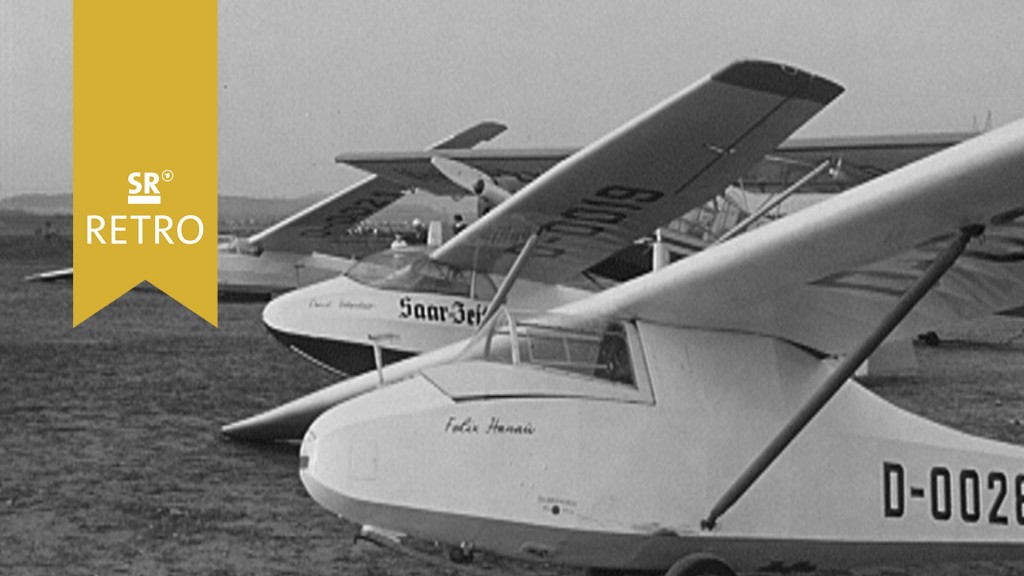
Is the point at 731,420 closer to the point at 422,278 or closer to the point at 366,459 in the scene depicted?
the point at 366,459

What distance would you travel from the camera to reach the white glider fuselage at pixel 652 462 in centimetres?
536

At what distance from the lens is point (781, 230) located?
17.4 feet

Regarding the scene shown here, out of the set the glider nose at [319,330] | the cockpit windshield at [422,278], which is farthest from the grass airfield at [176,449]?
the cockpit windshield at [422,278]

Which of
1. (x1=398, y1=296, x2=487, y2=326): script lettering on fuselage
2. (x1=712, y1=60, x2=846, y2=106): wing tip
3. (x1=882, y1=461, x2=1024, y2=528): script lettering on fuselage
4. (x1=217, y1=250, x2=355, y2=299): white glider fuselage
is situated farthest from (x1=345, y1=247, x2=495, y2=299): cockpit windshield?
(x1=217, y1=250, x2=355, y2=299): white glider fuselage

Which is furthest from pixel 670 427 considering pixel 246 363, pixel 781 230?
pixel 246 363

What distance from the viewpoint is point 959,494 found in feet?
20.2

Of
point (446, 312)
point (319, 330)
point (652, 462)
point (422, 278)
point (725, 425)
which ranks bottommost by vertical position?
point (319, 330)

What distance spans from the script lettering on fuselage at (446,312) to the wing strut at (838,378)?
7.57 m

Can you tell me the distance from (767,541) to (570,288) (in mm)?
Result: 7781

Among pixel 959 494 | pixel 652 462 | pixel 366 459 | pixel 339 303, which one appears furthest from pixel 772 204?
pixel 366 459

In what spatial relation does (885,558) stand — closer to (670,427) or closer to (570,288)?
(670,427)

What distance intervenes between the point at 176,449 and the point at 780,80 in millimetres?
5823

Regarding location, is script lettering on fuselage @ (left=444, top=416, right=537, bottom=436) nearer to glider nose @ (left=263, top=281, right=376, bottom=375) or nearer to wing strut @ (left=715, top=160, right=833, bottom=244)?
glider nose @ (left=263, top=281, right=376, bottom=375)

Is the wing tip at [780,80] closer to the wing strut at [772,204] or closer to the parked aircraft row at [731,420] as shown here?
the parked aircraft row at [731,420]
